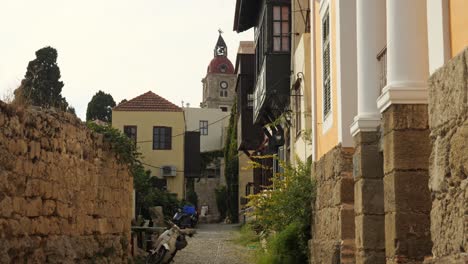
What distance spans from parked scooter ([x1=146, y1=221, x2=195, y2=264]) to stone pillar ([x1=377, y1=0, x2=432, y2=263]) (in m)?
8.83

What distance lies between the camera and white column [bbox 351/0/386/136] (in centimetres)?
930

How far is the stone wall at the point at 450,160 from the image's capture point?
564cm

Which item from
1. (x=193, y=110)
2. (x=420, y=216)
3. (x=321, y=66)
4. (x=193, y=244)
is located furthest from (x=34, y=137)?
(x=193, y=110)

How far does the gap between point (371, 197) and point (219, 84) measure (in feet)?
306

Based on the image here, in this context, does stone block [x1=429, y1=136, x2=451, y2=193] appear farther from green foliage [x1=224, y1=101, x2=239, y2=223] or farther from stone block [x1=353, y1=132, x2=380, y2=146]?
green foliage [x1=224, y1=101, x2=239, y2=223]

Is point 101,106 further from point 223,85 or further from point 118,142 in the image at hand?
point 118,142

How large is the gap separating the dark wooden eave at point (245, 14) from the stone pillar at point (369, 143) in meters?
15.1

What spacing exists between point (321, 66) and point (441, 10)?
22.5ft

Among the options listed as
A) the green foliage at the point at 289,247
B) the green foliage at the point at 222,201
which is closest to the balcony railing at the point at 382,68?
the green foliage at the point at 289,247

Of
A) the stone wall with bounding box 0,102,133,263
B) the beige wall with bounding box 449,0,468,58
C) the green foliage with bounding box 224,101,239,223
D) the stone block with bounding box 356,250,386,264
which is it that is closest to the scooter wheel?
the stone wall with bounding box 0,102,133,263

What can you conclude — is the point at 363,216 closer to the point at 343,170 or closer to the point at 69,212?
the point at 343,170

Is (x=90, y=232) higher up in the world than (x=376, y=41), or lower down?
lower down

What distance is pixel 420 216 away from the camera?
7582 mm

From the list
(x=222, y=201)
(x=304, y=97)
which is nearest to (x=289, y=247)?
(x=304, y=97)
